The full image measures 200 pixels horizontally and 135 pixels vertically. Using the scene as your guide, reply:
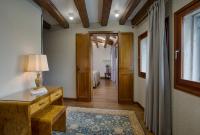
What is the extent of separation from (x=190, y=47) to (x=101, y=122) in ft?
7.12

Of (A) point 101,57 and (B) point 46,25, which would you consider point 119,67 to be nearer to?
(B) point 46,25

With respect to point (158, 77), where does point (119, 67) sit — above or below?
above

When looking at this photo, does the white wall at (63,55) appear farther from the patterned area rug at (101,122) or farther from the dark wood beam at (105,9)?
the patterned area rug at (101,122)

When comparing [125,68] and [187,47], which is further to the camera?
[125,68]

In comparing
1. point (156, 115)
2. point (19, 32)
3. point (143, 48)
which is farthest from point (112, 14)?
point (156, 115)

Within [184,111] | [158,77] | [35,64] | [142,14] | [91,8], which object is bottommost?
[184,111]

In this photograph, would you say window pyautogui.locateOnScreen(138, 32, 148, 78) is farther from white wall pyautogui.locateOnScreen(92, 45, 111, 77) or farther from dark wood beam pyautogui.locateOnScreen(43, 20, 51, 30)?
white wall pyautogui.locateOnScreen(92, 45, 111, 77)

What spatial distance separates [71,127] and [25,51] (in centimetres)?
169

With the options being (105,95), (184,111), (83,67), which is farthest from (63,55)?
(184,111)

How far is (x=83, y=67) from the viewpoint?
15.9 ft

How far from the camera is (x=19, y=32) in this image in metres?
2.63

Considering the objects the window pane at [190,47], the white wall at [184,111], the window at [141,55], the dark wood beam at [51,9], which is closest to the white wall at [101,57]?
the dark wood beam at [51,9]

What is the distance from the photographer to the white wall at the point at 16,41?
2252 millimetres

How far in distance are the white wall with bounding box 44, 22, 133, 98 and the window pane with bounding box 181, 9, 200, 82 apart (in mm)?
2962
